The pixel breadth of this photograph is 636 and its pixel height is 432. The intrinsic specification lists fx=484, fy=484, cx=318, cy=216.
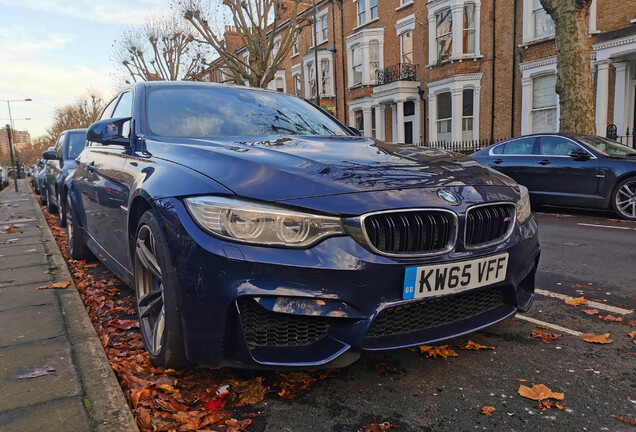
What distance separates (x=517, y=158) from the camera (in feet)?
32.0

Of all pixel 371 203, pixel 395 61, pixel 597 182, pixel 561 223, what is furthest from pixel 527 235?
A: pixel 395 61

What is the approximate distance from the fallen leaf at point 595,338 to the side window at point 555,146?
6.80 metres

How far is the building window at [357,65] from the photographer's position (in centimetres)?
2755

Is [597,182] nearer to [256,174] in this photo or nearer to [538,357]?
[538,357]

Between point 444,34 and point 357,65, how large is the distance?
7.26 metres

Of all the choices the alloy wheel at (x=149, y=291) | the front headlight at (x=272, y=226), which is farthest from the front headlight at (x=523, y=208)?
the alloy wheel at (x=149, y=291)

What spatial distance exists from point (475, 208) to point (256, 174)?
1.08m

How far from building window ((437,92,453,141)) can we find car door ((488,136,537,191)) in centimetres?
1239

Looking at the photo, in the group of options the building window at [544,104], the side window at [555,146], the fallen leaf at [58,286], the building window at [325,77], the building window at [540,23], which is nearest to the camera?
the fallen leaf at [58,286]

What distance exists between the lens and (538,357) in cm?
271

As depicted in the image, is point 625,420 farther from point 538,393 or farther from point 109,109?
point 109,109

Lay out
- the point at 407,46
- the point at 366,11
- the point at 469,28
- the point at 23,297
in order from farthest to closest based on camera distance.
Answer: the point at 366,11 < the point at 407,46 < the point at 469,28 < the point at 23,297

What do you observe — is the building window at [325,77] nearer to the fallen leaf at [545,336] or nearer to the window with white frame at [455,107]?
the window with white frame at [455,107]

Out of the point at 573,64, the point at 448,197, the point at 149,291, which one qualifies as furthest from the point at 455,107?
the point at 149,291
